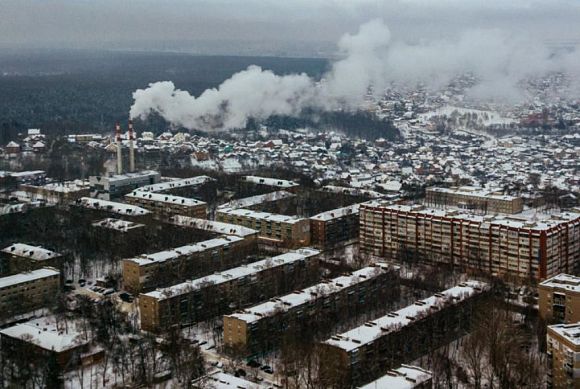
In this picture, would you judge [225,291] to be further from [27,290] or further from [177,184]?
[177,184]

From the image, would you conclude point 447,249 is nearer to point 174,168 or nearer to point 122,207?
point 122,207

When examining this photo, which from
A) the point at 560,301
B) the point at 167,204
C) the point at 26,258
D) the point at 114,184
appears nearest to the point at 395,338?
the point at 560,301

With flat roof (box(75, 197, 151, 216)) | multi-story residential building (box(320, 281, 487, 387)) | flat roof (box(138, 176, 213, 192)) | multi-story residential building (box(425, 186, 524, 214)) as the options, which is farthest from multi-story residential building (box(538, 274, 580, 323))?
flat roof (box(138, 176, 213, 192))

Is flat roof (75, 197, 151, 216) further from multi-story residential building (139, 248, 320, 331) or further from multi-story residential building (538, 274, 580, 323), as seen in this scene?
multi-story residential building (538, 274, 580, 323)

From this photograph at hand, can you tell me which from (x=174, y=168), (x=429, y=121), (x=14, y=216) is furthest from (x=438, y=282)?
(x=429, y=121)

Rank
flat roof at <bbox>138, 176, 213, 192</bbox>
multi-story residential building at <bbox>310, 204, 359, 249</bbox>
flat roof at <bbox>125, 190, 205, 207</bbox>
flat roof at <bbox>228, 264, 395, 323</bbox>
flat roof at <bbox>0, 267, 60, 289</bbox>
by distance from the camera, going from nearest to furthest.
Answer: flat roof at <bbox>228, 264, 395, 323</bbox>, flat roof at <bbox>0, 267, 60, 289</bbox>, multi-story residential building at <bbox>310, 204, 359, 249</bbox>, flat roof at <bbox>125, 190, 205, 207</bbox>, flat roof at <bbox>138, 176, 213, 192</bbox>
